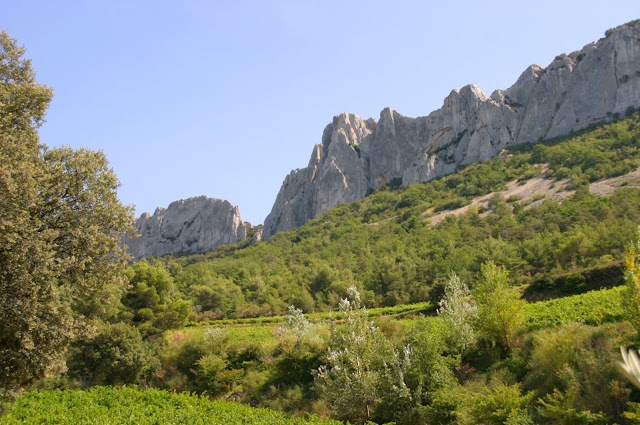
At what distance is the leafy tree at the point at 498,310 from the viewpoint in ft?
84.6

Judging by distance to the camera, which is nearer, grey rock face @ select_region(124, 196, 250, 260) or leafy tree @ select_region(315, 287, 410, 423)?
leafy tree @ select_region(315, 287, 410, 423)

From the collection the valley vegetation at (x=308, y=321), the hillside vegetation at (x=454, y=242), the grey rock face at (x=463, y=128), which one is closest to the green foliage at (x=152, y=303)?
the valley vegetation at (x=308, y=321)

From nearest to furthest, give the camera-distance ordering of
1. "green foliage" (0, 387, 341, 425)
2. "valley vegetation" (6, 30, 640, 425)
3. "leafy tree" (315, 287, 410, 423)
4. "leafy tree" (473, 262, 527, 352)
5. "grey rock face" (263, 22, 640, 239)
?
1. "valley vegetation" (6, 30, 640, 425)
2. "green foliage" (0, 387, 341, 425)
3. "leafy tree" (315, 287, 410, 423)
4. "leafy tree" (473, 262, 527, 352)
5. "grey rock face" (263, 22, 640, 239)

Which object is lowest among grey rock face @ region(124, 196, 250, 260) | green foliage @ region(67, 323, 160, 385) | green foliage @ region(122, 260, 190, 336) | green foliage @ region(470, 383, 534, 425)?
green foliage @ region(470, 383, 534, 425)

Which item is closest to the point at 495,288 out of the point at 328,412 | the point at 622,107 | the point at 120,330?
the point at 328,412

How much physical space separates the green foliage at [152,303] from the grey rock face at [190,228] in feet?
369

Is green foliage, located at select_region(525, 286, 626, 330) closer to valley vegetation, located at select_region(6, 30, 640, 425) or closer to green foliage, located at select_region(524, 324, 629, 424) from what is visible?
valley vegetation, located at select_region(6, 30, 640, 425)

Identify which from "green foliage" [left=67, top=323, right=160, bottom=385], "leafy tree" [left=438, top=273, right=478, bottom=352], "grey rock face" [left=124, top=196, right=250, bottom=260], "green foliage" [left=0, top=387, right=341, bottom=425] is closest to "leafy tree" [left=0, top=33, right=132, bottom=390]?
"green foliage" [left=0, top=387, right=341, bottom=425]

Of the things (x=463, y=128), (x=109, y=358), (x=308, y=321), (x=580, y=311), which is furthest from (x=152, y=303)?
(x=463, y=128)

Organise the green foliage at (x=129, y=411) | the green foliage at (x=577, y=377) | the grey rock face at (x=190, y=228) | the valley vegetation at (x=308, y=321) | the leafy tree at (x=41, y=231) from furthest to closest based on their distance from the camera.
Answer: the grey rock face at (x=190, y=228)
the green foliage at (x=129, y=411)
the green foliage at (x=577, y=377)
the valley vegetation at (x=308, y=321)
the leafy tree at (x=41, y=231)

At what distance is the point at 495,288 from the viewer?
86.9 feet

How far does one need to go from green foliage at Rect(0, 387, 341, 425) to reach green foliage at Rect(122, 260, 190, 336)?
12855 mm

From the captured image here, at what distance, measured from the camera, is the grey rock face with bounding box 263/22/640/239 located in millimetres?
105750

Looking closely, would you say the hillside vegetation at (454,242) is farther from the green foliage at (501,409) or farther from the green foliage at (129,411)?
the green foliage at (129,411)
